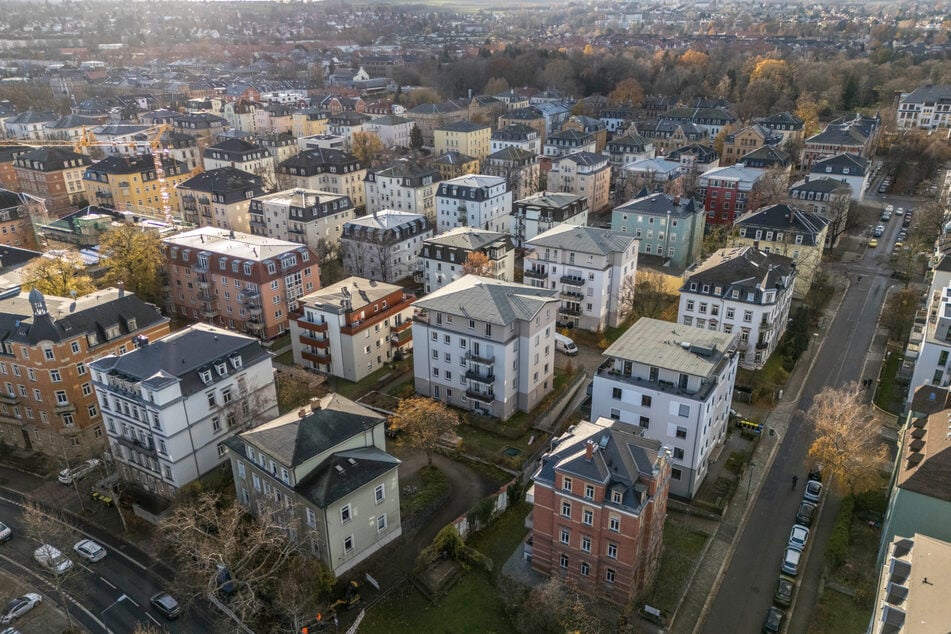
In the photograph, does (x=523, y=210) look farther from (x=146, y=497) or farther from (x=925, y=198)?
(x=925, y=198)

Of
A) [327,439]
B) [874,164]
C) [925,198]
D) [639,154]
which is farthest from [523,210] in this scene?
[874,164]

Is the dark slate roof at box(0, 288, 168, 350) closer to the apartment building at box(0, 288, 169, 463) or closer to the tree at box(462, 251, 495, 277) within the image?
the apartment building at box(0, 288, 169, 463)

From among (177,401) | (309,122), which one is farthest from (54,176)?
(177,401)

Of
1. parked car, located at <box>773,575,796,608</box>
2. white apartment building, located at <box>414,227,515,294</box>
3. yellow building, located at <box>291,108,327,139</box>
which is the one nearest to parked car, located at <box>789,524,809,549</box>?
parked car, located at <box>773,575,796,608</box>

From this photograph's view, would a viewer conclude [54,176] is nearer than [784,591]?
No

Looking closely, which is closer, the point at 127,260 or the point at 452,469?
the point at 452,469

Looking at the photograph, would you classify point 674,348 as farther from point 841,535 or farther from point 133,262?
point 133,262
